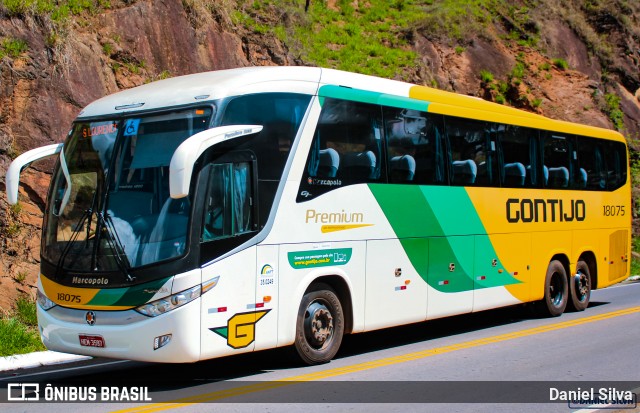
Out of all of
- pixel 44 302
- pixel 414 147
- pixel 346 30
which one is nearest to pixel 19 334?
pixel 44 302

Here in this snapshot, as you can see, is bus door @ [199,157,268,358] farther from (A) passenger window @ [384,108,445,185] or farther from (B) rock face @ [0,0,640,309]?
(B) rock face @ [0,0,640,309]

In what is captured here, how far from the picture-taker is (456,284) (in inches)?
503

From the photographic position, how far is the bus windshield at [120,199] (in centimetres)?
867

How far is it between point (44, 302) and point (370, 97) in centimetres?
525

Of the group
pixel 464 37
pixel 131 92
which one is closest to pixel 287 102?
pixel 131 92

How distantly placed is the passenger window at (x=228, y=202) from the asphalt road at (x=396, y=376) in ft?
5.94

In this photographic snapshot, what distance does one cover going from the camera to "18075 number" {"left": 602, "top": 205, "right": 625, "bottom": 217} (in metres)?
17.3

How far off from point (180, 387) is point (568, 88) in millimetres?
28196

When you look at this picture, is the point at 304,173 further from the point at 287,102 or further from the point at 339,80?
the point at 339,80

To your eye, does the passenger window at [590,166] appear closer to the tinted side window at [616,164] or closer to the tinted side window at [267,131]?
the tinted side window at [616,164]

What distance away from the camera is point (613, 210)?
17703 millimetres

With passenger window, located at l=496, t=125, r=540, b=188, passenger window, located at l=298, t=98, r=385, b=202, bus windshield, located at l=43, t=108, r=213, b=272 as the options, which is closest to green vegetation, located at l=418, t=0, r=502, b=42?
Answer: passenger window, located at l=496, t=125, r=540, b=188

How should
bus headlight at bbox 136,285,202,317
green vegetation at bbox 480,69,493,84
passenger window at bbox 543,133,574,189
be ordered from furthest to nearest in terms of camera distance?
green vegetation at bbox 480,69,493,84, passenger window at bbox 543,133,574,189, bus headlight at bbox 136,285,202,317

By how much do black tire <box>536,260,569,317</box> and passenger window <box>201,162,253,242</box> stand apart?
819 cm
